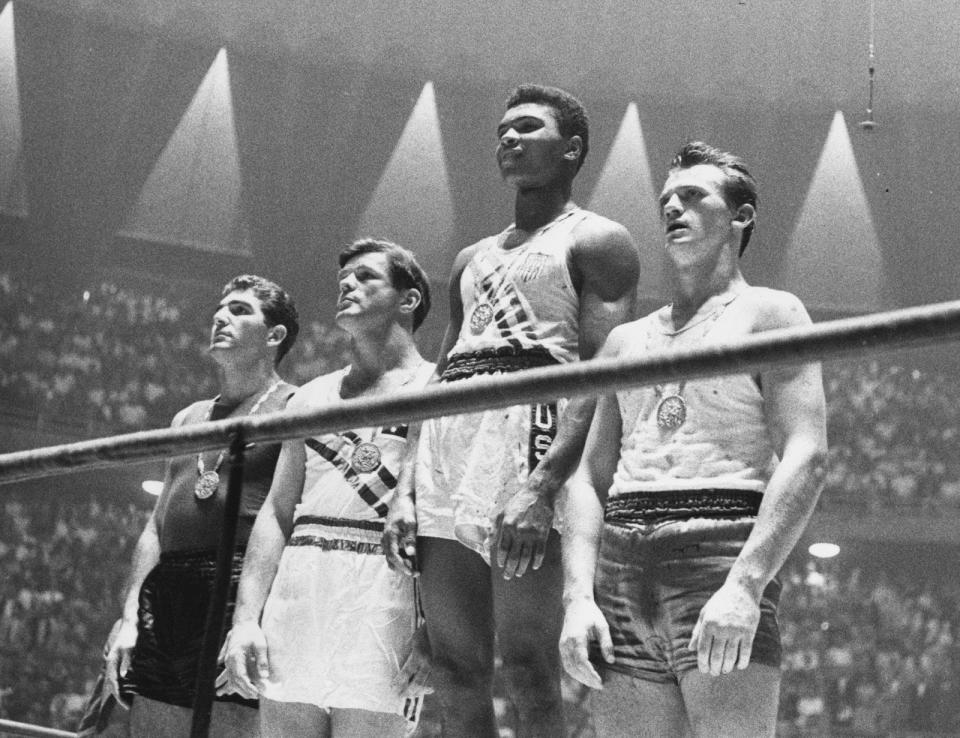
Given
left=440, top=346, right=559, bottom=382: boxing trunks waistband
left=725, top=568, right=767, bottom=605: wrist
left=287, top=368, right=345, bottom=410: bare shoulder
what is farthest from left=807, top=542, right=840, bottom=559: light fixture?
left=725, top=568, right=767, bottom=605: wrist

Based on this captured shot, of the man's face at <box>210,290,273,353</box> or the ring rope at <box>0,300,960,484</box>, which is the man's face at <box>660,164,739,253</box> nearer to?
the ring rope at <box>0,300,960,484</box>

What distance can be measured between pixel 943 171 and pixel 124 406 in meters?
7.49

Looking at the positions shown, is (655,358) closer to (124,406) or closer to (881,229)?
(124,406)

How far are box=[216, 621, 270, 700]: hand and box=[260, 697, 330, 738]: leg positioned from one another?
60 mm

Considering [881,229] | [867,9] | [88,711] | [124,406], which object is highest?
[867,9]

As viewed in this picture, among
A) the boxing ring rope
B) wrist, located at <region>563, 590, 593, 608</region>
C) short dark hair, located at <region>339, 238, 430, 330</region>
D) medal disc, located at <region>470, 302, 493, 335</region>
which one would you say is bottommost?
the boxing ring rope

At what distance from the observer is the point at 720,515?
2092 mm

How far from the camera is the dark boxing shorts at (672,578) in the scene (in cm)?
205

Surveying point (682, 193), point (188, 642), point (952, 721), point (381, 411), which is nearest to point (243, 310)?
point (188, 642)

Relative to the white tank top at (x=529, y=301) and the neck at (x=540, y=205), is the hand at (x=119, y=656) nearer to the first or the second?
the white tank top at (x=529, y=301)

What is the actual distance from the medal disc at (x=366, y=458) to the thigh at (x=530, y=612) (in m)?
0.56

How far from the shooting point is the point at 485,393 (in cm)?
146

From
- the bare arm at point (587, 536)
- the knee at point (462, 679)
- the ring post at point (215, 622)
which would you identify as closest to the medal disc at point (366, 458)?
the knee at point (462, 679)

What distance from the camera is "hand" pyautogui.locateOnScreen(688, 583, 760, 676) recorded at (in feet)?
6.37
